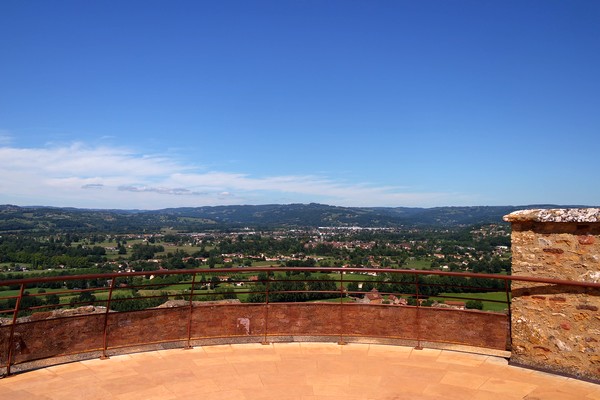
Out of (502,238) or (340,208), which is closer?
(502,238)

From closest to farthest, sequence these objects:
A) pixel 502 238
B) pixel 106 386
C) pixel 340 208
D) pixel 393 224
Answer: pixel 106 386, pixel 502 238, pixel 393 224, pixel 340 208

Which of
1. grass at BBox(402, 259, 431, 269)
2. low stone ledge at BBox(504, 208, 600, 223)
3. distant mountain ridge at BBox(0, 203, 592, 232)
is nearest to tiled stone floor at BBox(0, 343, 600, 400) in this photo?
low stone ledge at BBox(504, 208, 600, 223)

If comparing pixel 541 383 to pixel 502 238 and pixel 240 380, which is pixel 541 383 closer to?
pixel 240 380

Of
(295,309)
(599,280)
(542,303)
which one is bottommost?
(295,309)

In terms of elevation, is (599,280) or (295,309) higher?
(599,280)

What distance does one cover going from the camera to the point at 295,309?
6.38 meters

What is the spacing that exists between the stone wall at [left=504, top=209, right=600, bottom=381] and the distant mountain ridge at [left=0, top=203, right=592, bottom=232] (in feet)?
278

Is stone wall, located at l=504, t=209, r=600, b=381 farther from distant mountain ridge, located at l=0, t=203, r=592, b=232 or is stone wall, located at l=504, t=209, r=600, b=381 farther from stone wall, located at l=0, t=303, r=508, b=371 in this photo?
distant mountain ridge, located at l=0, t=203, r=592, b=232

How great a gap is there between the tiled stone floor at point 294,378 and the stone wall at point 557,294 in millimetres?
251

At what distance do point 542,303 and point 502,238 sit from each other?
163ft

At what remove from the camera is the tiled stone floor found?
4203 mm

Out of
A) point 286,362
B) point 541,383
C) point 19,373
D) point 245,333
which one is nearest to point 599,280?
point 541,383

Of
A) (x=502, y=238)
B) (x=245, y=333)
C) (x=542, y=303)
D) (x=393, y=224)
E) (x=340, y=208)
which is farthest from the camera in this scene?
(x=340, y=208)

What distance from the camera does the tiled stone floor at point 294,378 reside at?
420 cm
